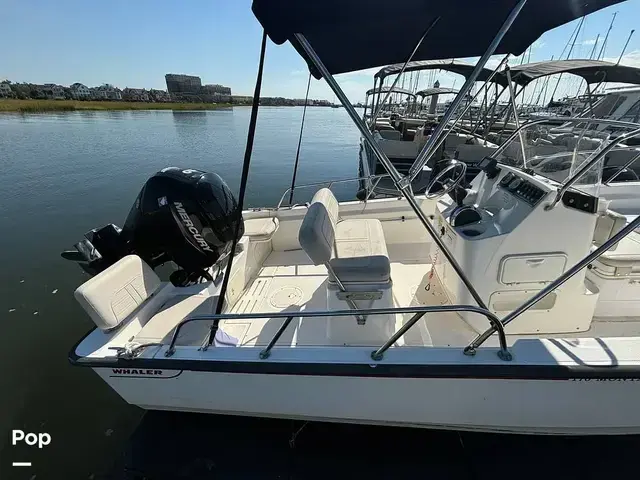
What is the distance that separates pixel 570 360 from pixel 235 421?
202 cm

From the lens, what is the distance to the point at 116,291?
207 cm

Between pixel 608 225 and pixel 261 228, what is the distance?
2.79 m

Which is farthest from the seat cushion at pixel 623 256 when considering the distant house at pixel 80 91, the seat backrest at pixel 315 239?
the distant house at pixel 80 91

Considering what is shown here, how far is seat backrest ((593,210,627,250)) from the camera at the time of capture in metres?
2.23

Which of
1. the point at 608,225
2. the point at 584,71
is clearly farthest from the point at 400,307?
the point at 584,71

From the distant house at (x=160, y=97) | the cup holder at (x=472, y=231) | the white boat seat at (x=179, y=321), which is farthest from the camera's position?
the distant house at (x=160, y=97)

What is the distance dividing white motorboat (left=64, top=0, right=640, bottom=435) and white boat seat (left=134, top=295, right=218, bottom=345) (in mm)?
15

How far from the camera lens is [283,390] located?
1.87 m

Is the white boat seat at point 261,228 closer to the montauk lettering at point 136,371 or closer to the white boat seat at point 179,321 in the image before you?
the white boat seat at point 179,321

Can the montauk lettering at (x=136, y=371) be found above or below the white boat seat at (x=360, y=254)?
below

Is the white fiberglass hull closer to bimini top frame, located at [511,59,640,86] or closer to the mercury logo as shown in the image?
the mercury logo

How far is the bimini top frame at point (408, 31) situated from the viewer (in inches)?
54.7

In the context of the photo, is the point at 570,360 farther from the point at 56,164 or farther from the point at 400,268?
the point at 56,164

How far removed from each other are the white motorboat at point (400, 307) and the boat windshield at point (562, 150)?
4 cm
